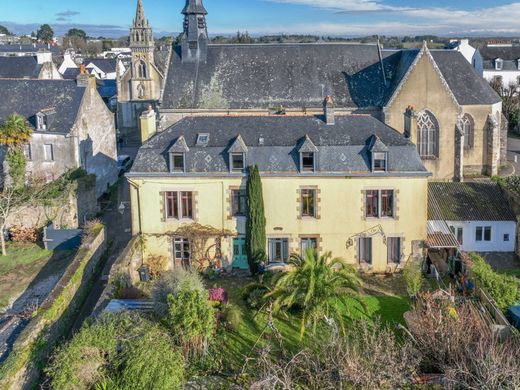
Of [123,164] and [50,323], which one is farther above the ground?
[123,164]

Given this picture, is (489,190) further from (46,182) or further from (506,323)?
(46,182)

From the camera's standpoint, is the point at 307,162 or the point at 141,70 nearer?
the point at 307,162

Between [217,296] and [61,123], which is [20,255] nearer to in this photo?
[61,123]

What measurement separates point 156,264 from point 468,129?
28.4m

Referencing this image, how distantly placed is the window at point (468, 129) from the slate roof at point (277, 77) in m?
7.15

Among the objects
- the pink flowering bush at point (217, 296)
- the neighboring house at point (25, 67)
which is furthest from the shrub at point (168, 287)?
the neighboring house at point (25, 67)

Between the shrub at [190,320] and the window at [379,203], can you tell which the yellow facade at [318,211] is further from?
the shrub at [190,320]

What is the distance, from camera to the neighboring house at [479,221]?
31.2 meters

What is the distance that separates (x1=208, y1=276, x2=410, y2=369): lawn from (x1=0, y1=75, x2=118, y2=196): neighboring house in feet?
62.5

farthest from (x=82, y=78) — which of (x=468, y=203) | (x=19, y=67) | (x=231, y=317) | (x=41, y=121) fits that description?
(x=19, y=67)

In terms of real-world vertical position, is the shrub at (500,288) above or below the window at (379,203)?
below

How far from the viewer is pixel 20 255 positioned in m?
32.0

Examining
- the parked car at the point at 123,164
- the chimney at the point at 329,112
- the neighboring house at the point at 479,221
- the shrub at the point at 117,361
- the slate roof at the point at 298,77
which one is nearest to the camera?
the shrub at the point at 117,361

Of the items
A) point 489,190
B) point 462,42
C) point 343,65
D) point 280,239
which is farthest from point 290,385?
point 462,42
